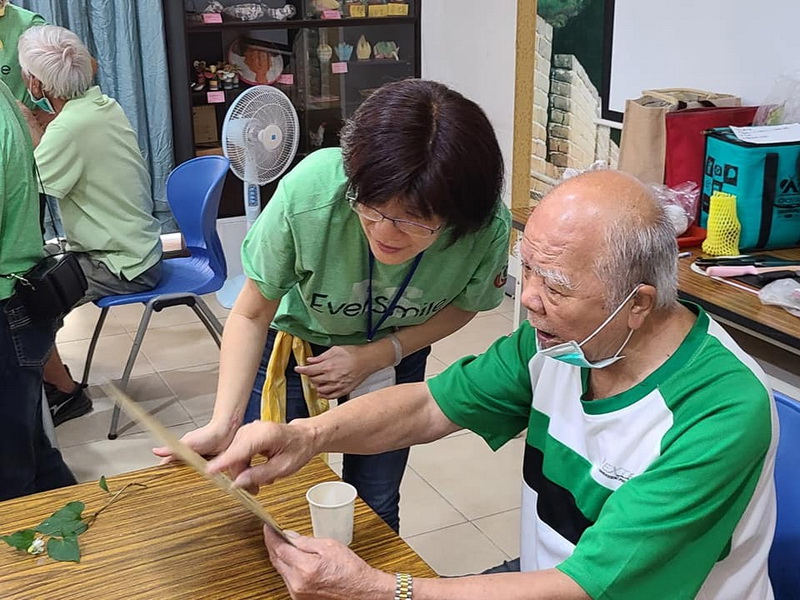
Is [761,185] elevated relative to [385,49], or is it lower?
lower

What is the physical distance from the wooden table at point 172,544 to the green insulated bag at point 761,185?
1.64 meters

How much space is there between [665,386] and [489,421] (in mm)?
412

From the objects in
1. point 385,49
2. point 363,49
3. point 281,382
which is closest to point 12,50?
point 363,49

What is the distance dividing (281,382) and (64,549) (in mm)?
712

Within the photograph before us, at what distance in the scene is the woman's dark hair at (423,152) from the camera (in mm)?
1467

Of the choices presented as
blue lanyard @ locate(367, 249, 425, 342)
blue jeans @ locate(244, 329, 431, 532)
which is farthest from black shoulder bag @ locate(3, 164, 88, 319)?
blue lanyard @ locate(367, 249, 425, 342)

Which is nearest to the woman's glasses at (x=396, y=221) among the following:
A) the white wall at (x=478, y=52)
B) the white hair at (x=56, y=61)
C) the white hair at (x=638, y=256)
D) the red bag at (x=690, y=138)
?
the white hair at (x=638, y=256)

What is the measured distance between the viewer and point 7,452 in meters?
2.38

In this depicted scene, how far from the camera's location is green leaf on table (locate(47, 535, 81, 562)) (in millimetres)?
1313

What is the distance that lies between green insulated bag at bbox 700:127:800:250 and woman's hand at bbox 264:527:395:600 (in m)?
1.85

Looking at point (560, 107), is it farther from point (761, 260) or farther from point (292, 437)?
point (292, 437)

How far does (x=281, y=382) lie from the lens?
77.9 inches

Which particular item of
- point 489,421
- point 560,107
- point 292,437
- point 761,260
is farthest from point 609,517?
point 560,107

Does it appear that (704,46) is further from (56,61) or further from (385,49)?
(385,49)
